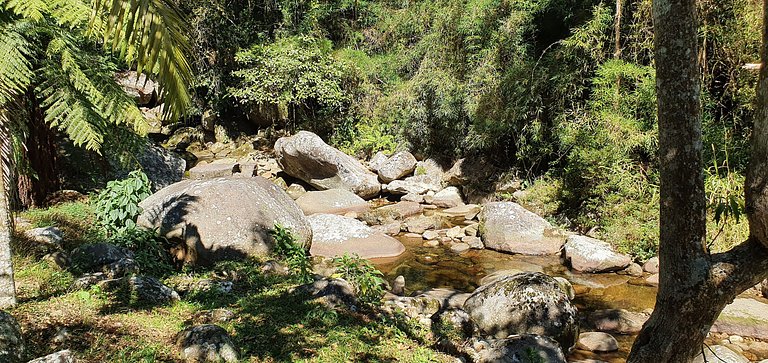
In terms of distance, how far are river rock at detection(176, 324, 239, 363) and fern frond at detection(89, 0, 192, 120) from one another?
1.69 m

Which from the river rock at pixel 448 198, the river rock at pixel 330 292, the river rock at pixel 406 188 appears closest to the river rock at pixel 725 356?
the river rock at pixel 330 292

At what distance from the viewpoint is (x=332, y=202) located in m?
12.5

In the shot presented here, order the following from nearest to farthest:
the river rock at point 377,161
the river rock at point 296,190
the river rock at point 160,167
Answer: the river rock at point 160,167 → the river rock at point 296,190 → the river rock at point 377,161

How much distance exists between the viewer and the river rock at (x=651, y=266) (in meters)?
8.30

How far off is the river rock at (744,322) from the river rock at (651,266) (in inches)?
67.5

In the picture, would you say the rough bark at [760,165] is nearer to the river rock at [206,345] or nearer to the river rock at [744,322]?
the river rock at [206,345]

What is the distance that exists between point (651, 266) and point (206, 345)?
727cm

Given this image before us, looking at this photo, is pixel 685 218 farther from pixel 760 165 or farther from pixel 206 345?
pixel 206 345

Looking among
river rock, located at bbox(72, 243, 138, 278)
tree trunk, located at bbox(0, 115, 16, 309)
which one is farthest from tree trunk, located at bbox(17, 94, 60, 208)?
tree trunk, located at bbox(0, 115, 16, 309)

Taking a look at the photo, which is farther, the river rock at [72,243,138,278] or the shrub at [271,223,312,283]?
the shrub at [271,223,312,283]

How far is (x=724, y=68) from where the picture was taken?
9.16 metres

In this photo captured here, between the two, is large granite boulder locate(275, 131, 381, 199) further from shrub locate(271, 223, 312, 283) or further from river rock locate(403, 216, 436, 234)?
shrub locate(271, 223, 312, 283)

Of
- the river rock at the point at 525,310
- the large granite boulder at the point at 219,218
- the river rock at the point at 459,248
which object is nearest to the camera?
the river rock at the point at 525,310

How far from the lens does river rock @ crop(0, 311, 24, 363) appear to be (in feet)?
9.87
